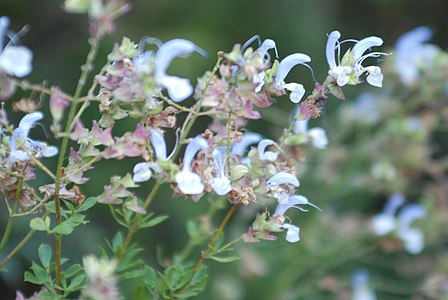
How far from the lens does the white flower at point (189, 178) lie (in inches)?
24.3

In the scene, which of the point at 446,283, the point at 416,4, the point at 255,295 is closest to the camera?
the point at 446,283

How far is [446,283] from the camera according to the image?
1.19 meters

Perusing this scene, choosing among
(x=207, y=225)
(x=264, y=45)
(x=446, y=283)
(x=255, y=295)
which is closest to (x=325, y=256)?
(x=446, y=283)

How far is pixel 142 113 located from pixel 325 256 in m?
0.75

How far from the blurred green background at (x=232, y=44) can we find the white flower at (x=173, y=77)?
2.35 feet

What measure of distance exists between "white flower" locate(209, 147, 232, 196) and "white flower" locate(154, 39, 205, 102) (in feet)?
0.26

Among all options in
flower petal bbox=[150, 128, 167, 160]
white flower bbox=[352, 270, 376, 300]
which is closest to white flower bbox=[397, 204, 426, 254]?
white flower bbox=[352, 270, 376, 300]

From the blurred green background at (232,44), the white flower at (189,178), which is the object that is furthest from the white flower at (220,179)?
the blurred green background at (232,44)

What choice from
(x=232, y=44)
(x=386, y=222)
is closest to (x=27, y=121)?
(x=386, y=222)

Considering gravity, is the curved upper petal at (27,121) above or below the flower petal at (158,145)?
below

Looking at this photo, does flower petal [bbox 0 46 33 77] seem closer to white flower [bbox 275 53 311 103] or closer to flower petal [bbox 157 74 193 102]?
flower petal [bbox 157 74 193 102]

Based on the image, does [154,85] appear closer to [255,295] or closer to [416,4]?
[255,295]

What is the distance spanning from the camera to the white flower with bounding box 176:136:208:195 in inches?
24.3

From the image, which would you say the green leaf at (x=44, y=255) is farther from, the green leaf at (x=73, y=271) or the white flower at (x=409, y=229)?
the white flower at (x=409, y=229)
